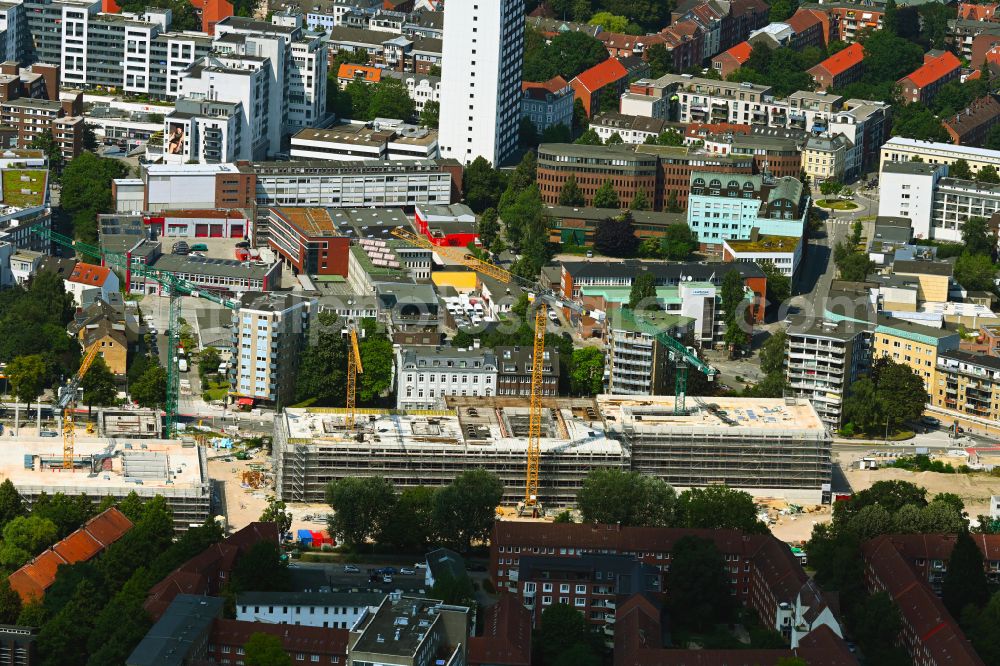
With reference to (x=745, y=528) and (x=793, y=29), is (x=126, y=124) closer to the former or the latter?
(x=793, y=29)

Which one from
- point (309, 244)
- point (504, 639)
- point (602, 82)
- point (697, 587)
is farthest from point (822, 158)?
point (504, 639)

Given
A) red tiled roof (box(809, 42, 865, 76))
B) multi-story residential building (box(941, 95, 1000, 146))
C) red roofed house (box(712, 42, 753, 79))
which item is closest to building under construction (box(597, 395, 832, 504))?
multi-story residential building (box(941, 95, 1000, 146))

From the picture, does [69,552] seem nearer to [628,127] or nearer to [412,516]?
[412,516]

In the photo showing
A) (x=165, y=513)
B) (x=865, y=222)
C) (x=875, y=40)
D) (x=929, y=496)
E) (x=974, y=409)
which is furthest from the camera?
(x=875, y=40)

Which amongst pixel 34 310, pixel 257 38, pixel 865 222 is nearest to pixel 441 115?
pixel 257 38

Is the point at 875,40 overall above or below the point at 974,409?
above

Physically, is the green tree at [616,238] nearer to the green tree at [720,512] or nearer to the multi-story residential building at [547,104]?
the multi-story residential building at [547,104]
